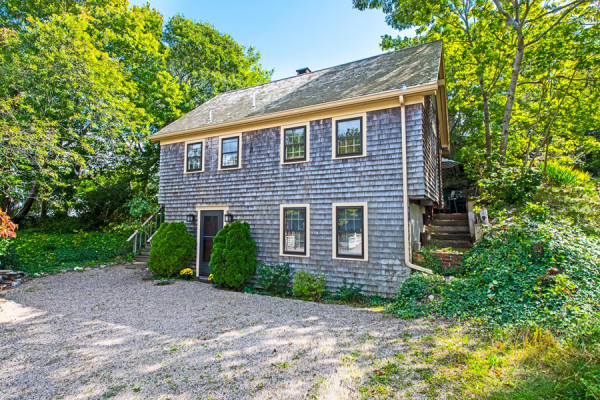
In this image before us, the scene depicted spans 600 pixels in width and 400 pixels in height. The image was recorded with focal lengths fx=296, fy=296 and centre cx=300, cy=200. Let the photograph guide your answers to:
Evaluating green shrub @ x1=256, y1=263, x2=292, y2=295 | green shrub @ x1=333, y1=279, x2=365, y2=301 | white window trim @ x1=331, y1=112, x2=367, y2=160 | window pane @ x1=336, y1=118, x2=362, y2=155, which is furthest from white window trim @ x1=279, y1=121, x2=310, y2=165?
green shrub @ x1=333, y1=279, x2=365, y2=301

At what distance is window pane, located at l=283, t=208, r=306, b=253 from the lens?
8062mm

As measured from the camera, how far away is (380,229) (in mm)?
7031

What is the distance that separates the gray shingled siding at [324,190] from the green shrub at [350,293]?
0.16 metres

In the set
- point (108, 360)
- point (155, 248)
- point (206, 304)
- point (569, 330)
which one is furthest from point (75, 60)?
point (569, 330)

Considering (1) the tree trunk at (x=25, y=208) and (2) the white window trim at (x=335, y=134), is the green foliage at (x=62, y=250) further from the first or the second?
(2) the white window trim at (x=335, y=134)

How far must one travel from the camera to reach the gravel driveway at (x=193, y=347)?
3.27 metres

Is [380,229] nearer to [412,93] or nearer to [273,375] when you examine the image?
[412,93]

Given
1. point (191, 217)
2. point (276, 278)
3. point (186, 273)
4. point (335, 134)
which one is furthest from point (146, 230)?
point (335, 134)

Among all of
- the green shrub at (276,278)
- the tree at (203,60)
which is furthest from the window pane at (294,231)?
the tree at (203,60)

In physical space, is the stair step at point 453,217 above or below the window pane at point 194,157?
below

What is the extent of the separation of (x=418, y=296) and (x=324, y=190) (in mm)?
3339

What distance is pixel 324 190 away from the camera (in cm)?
779

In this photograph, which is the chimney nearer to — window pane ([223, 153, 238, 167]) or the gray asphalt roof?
the gray asphalt roof

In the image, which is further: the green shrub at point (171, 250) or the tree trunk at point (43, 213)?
the tree trunk at point (43, 213)
